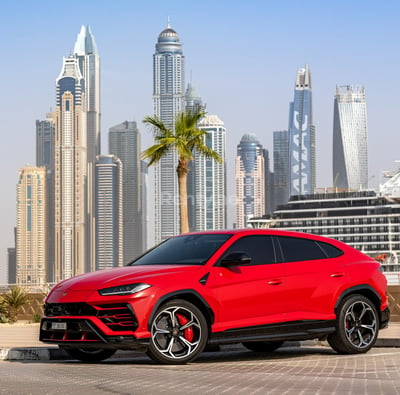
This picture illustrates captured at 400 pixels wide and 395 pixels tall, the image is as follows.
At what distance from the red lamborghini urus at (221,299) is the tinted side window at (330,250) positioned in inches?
0.6

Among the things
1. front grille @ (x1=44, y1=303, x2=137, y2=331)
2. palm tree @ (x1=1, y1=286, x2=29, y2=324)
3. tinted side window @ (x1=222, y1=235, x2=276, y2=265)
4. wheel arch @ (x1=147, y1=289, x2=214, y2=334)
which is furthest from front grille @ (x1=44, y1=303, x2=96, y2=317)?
palm tree @ (x1=1, y1=286, x2=29, y2=324)

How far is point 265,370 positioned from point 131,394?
2469 mm

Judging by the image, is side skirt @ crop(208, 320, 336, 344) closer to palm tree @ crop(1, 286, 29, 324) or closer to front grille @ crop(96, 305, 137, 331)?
front grille @ crop(96, 305, 137, 331)

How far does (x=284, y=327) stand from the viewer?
1093 cm

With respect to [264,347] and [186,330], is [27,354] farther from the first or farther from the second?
[264,347]

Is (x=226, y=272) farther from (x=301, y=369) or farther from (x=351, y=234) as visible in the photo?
(x=351, y=234)

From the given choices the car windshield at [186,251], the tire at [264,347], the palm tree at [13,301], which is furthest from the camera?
the palm tree at [13,301]

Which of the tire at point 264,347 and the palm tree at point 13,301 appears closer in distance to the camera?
the tire at point 264,347

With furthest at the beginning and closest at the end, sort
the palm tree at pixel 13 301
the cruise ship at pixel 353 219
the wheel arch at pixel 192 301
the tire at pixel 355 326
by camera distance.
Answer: the cruise ship at pixel 353 219, the palm tree at pixel 13 301, the tire at pixel 355 326, the wheel arch at pixel 192 301

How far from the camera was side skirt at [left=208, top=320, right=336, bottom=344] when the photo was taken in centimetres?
1049

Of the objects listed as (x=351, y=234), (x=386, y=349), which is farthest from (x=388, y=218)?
(x=386, y=349)

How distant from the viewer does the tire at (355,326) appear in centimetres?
1137

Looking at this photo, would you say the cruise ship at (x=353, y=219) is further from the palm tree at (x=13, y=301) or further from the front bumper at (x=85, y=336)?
the front bumper at (x=85, y=336)

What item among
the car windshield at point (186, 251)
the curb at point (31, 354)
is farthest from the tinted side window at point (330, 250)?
the curb at point (31, 354)
